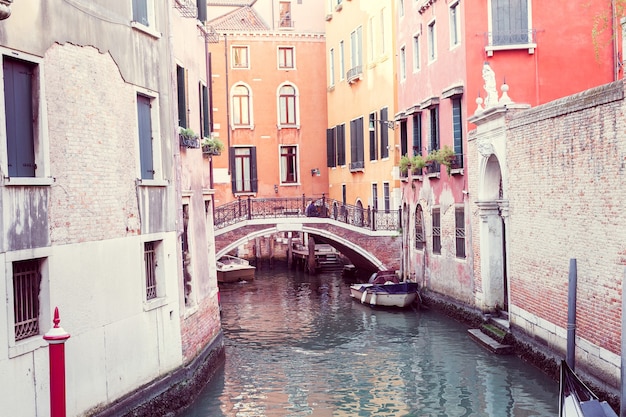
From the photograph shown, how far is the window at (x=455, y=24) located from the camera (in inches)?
659

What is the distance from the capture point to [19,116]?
7051 mm

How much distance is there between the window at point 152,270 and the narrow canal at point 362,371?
1454 mm

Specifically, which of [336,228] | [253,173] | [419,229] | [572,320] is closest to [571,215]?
[572,320]

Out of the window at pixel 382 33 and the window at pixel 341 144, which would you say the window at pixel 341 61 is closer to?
the window at pixel 341 144

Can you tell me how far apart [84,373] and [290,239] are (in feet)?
75.3

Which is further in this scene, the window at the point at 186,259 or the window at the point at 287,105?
the window at the point at 287,105

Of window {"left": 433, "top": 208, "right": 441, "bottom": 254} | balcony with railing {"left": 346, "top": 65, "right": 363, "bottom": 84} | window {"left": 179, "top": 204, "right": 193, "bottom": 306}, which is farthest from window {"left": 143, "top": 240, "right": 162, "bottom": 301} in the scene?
balcony with railing {"left": 346, "top": 65, "right": 363, "bottom": 84}

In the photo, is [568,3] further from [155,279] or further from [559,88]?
[155,279]

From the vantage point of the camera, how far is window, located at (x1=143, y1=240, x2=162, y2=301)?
9.80 metres

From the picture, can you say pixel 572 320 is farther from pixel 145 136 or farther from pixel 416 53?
pixel 416 53

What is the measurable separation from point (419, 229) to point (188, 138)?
9.85 m

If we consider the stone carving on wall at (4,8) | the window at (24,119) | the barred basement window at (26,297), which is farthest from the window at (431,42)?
the stone carving on wall at (4,8)

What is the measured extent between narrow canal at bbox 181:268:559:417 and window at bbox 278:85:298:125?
454 inches

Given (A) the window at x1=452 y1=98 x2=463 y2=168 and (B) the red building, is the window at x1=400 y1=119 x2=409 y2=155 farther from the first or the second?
(A) the window at x1=452 y1=98 x2=463 y2=168
